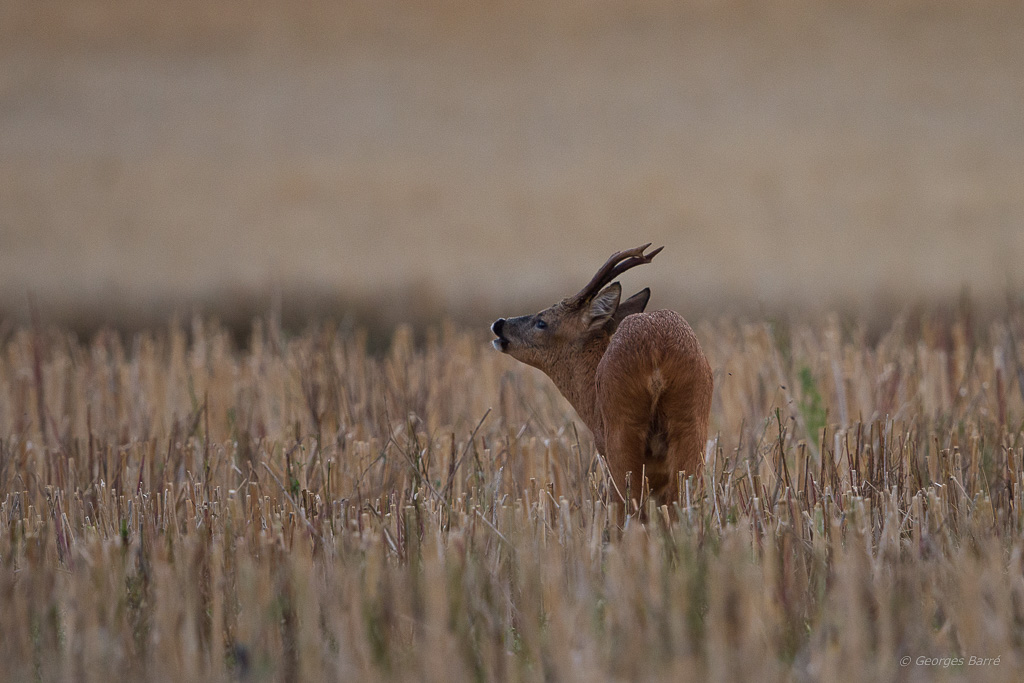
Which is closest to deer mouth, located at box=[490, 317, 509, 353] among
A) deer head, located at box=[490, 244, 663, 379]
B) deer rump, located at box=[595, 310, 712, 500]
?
deer head, located at box=[490, 244, 663, 379]

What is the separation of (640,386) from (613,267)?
634mm

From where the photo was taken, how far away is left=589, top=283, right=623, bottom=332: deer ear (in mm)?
4066

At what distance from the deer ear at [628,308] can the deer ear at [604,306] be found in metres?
0.03

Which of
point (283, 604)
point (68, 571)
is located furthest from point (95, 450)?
point (283, 604)

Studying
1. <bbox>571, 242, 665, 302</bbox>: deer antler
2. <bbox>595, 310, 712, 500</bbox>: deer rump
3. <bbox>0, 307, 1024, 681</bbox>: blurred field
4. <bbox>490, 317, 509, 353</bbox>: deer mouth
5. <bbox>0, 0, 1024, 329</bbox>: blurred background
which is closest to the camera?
<bbox>0, 307, 1024, 681</bbox>: blurred field

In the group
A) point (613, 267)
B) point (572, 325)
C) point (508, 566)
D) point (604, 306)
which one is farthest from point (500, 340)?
point (508, 566)

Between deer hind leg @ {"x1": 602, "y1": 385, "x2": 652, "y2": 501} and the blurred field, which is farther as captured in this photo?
deer hind leg @ {"x1": 602, "y1": 385, "x2": 652, "y2": 501}

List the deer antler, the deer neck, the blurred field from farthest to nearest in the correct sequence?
the deer neck → the deer antler → the blurred field

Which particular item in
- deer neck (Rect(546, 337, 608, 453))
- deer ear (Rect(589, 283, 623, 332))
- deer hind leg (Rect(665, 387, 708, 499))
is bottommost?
deer hind leg (Rect(665, 387, 708, 499))

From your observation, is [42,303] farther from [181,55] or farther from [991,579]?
[991,579]

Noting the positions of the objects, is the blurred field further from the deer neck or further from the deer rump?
the deer neck

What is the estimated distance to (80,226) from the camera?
44.3 ft

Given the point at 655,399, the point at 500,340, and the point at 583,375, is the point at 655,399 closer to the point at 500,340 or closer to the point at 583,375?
the point at 583,375

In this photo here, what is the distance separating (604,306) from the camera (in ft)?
13.4
